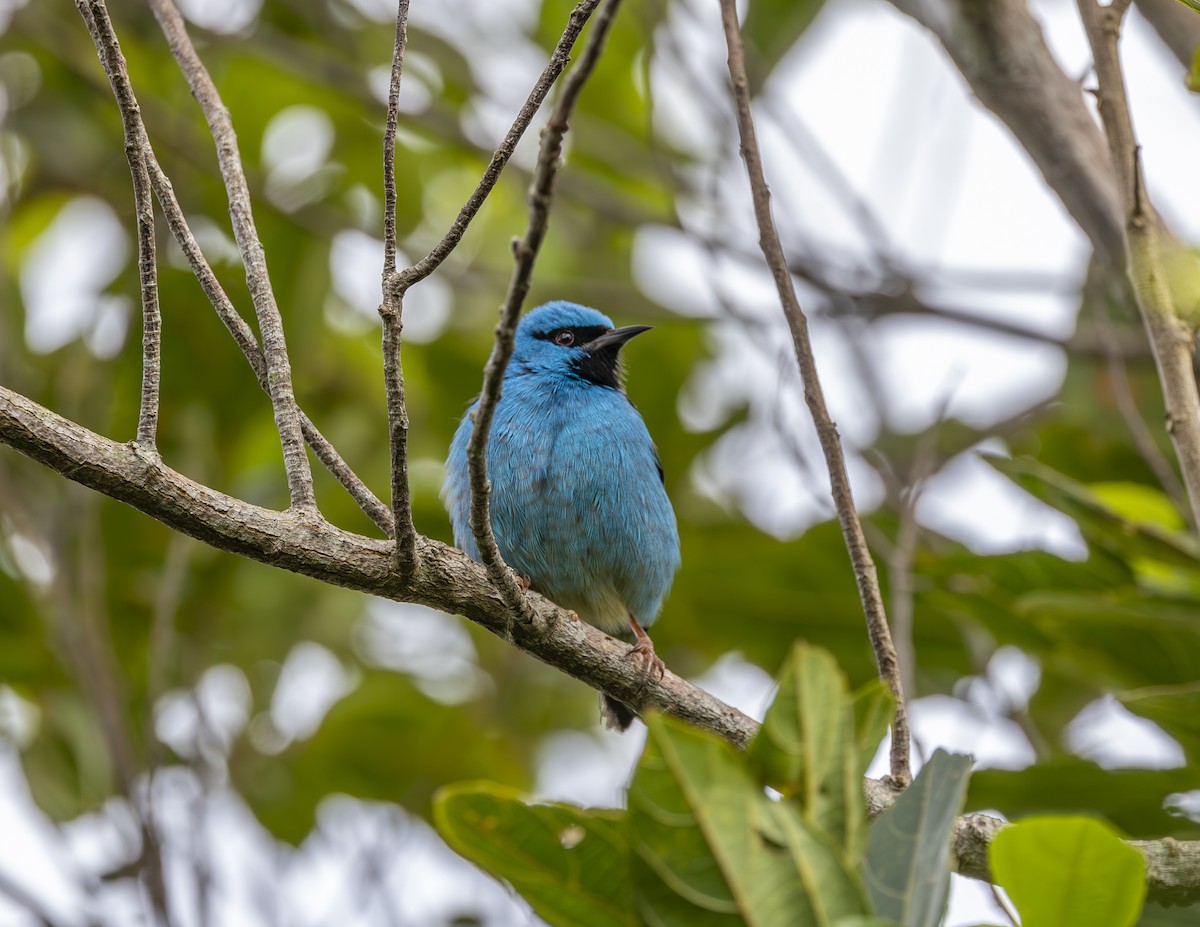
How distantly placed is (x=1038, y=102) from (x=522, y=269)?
7.72ft

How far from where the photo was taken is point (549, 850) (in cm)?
229

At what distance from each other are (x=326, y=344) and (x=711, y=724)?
15.0 feet

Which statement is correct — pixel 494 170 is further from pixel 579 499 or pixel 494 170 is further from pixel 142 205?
pixel 579 499

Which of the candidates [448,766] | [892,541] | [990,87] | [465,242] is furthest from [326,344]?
[990,87]

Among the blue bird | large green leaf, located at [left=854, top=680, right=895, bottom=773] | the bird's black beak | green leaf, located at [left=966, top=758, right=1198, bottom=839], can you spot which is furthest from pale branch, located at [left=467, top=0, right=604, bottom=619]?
the bird's black beak

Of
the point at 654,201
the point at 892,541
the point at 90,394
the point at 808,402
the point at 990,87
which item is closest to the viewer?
the point at 808,402

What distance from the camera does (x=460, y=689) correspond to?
713cm

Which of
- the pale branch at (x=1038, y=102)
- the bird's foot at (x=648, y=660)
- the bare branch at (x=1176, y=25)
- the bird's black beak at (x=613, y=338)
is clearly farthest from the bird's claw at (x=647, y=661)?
the bare branch at (x=1176, y=25)

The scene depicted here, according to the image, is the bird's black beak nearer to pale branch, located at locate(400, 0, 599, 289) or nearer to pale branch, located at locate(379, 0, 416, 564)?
pale branch, located at locate(379, 0, 416, 564)

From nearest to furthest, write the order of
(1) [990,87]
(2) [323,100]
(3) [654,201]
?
(1) [990,87]
(2) [323,100]
(3) [654,201]

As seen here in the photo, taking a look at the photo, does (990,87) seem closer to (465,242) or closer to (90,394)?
(90,394)

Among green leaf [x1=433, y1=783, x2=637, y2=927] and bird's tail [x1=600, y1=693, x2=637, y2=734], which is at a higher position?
bird's tail [x1=600, y1=693, x2=637, y2=734]

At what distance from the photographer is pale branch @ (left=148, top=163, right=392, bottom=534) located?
2686mm

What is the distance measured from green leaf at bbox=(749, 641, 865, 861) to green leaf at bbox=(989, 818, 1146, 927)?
0.78 feet
